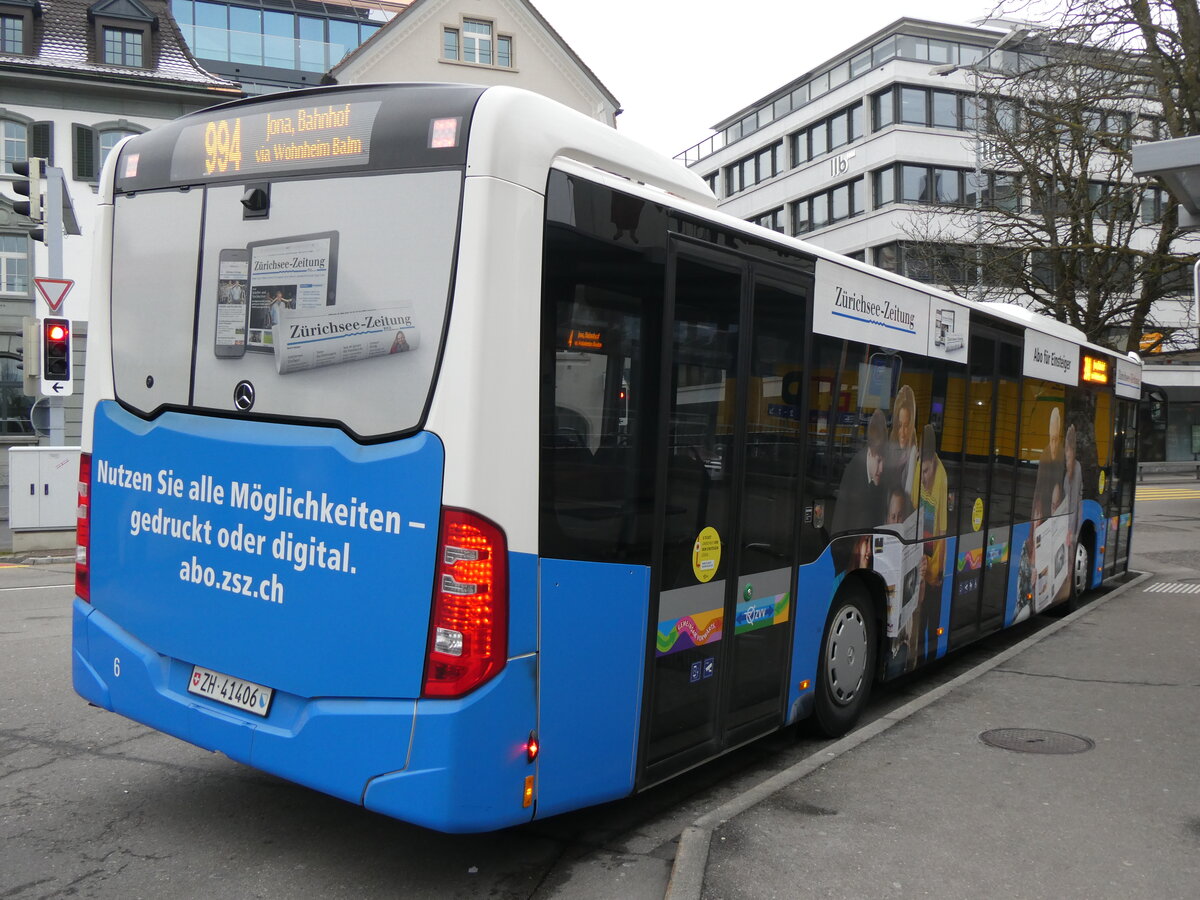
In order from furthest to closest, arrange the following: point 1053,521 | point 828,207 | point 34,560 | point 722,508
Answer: point 828,207 < point 34,560 < point 1053,521 < point 722,508

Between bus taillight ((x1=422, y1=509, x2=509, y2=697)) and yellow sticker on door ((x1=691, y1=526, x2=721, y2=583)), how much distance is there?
4.21 feet

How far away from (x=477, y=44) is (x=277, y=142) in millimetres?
35895

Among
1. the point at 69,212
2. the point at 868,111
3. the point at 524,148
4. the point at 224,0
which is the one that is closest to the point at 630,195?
the point at 524,148

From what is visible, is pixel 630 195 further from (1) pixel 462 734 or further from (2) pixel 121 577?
(2) pixel 121 577

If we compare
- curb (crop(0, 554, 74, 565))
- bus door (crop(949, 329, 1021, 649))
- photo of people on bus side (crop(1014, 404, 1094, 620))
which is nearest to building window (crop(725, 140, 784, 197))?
curb (crop(0, 554, 74, 565))

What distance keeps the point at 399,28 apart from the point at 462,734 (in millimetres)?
36677

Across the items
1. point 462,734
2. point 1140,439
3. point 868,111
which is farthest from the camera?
point 868,111

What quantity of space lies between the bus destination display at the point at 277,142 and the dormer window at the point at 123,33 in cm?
3141

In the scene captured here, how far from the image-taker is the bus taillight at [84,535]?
502cm

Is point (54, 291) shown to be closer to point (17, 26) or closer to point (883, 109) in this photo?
point (17, 26)

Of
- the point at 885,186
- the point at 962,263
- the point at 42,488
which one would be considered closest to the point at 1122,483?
the point at 42,488

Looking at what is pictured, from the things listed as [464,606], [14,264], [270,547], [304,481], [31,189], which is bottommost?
[464,606]

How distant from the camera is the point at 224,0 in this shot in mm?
40781

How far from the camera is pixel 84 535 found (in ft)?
16.5
